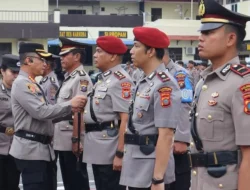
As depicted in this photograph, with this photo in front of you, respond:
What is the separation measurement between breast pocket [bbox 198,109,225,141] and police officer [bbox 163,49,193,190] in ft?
8.28

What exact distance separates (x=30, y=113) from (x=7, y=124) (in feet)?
4.17

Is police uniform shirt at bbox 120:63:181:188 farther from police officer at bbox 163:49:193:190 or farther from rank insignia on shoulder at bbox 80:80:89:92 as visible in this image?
rank insignia on shoulder at bbox 80:80:89:92

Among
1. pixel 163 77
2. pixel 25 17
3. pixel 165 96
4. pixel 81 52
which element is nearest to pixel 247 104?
pixel 165 96

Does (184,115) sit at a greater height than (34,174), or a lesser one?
greater

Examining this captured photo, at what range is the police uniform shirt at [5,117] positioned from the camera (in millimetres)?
6905

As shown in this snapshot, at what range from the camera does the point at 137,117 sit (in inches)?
188

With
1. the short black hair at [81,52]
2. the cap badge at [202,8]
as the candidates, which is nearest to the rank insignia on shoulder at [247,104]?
the cap badge at [202,8]

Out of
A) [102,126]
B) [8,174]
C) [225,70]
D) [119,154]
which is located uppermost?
[225,70]

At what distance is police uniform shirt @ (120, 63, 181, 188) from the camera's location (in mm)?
4570

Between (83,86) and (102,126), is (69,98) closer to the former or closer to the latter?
(83,86)

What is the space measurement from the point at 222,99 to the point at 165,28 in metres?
33.1

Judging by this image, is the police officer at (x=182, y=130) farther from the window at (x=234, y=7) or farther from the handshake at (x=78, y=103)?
the window at (x=234, y=7)

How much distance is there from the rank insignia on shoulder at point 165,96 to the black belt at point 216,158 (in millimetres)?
962

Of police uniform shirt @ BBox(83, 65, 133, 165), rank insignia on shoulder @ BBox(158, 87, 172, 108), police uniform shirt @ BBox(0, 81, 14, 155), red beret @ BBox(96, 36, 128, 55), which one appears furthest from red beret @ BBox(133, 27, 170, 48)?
police uniform shirt @ BBox(0, 81, 14, 155)
